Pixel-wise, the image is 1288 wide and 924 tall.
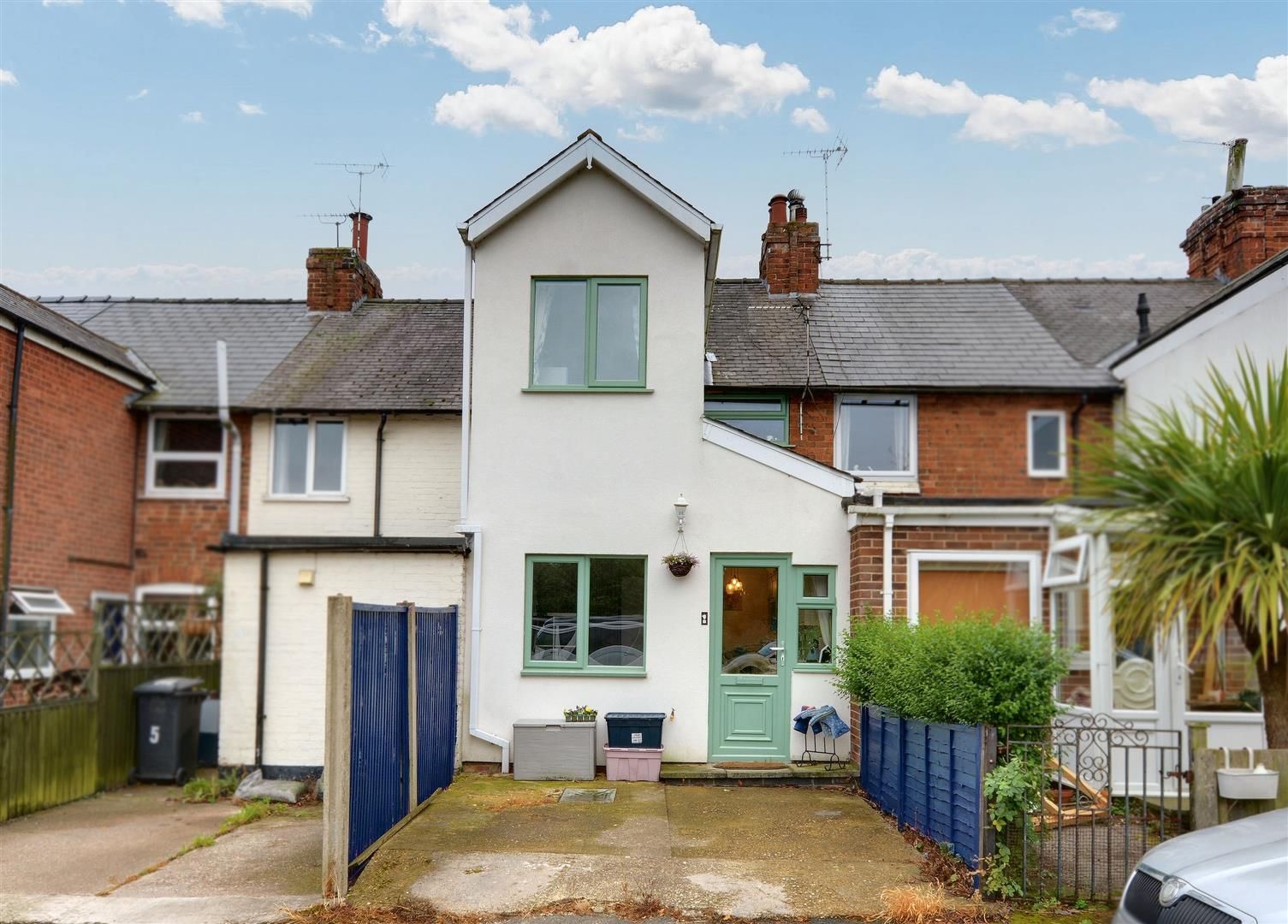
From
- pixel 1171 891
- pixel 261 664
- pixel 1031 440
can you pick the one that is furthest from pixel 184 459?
pixel 1171 891

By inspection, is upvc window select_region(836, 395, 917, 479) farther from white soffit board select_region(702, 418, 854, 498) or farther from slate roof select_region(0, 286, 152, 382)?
slate roof select_region(0, 286, 152, 382)

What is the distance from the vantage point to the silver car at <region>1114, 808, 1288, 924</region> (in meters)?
4.49

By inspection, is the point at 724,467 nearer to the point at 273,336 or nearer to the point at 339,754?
the point at 339,754

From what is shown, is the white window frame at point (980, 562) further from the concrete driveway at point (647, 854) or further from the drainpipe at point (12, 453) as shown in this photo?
the drainpipe at point (12, 453)

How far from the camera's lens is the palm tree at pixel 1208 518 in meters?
5.87

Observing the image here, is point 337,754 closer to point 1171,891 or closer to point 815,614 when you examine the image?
point 1171,891

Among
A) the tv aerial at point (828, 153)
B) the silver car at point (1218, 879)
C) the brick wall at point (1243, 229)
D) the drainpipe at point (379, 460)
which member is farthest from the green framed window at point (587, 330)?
the brick wall at point (1243, 229)

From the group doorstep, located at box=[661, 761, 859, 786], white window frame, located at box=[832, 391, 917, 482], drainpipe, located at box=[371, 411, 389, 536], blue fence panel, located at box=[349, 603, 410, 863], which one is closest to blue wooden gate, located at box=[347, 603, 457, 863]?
blue fence panel, located at box=[349, 603, 410, 863]

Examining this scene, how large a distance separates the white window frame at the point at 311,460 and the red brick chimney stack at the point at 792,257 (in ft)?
24.4

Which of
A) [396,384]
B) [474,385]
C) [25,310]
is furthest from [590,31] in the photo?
[25,310]

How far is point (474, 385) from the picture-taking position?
12367 mm

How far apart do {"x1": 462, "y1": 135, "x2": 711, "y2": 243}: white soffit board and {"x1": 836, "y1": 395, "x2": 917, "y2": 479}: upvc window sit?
426cm

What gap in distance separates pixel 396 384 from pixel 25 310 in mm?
5255

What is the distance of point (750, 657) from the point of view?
1193 centimetres
